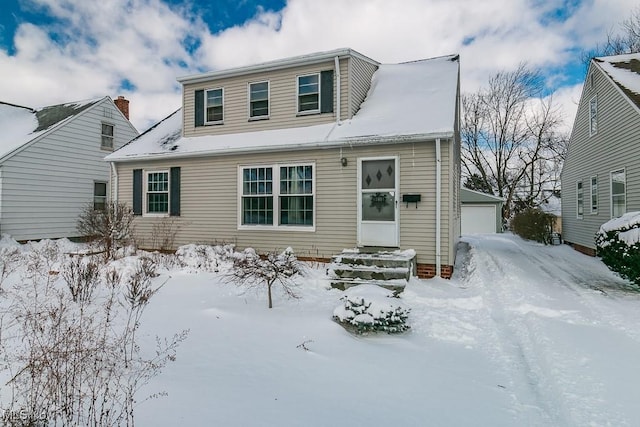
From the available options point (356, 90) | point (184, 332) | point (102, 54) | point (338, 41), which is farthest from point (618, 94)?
point (102, 54)

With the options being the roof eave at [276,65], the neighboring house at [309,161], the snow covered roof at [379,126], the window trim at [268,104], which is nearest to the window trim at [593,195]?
the neighboring house at [309,161]

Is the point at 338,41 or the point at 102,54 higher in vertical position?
the point at 338,41

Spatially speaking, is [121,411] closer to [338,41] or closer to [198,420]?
[198,420]

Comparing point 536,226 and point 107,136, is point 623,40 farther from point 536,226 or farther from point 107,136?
point 107,136

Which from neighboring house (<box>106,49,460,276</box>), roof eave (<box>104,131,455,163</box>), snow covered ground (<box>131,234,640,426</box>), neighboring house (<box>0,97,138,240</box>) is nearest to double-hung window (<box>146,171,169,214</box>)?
neighboring house (<box>106,49,460,276</box>)

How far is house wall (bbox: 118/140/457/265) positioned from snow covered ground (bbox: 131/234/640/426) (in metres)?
2.01

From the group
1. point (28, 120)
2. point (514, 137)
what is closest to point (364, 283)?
point (28, 120)

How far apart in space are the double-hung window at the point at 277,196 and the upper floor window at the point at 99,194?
390 inches

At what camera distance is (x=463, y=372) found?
376 centimetres

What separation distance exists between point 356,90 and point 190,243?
671 cm

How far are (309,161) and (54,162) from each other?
11972mm

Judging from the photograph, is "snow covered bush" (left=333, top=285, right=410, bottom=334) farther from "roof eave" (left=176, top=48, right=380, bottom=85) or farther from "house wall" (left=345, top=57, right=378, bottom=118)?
"roof eave" (left=176, top=48, right=380, bottom=85)

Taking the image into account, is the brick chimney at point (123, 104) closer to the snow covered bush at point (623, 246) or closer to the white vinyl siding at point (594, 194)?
the snow covered bush at point (623, 246)

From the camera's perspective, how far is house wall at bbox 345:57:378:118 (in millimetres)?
9930
